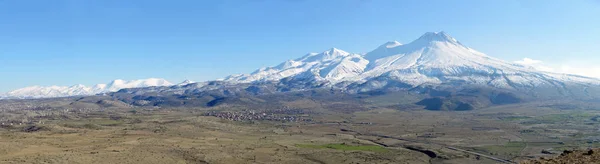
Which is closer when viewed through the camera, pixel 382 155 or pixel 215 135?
pixel 382 155

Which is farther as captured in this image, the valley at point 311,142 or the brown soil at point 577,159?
the valley at point 311,142

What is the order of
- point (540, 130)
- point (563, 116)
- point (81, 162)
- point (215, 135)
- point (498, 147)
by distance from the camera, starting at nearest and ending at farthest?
point (81, 162)
point (498, 147)
point (215, 135)
point (540, 130)
point (563, 116)

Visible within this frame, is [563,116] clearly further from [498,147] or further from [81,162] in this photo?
[81,162]

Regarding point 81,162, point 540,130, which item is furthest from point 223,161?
point 540,130

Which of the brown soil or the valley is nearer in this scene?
the brown soil

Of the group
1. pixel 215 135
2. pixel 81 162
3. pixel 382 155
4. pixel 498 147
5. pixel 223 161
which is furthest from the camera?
pixel 215 135

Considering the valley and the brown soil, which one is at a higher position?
the brown soil

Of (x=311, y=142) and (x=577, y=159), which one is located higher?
(x=577, y=159)

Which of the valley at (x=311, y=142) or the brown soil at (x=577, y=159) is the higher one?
the brown soil at (x=577, y=159)

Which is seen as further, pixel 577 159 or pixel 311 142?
pixel 311 142
